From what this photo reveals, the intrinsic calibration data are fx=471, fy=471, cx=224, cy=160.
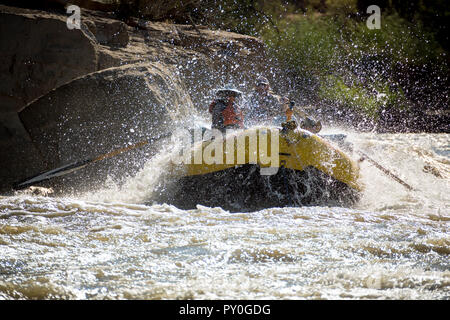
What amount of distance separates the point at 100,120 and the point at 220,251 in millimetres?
3673

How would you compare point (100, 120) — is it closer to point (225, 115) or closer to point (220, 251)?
point (225, 115)

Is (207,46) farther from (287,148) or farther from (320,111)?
(287,148)

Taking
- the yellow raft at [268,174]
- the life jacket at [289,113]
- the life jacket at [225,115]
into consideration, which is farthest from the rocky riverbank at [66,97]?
the life jacket at [289,113]

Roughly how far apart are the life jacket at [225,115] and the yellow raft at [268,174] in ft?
1.86

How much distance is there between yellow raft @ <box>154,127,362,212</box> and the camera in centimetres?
482

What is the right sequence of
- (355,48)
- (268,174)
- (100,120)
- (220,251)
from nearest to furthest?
(220,251)
(268,174)
(100,120)
(355,48)

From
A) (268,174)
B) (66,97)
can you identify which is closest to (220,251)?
(268,174)

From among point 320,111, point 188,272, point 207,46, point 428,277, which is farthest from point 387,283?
point 320,111

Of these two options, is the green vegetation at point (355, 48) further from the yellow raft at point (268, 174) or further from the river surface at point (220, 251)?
the river surface at point (220, 251)

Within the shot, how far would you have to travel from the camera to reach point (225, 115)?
18.4ft

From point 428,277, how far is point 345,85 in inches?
422

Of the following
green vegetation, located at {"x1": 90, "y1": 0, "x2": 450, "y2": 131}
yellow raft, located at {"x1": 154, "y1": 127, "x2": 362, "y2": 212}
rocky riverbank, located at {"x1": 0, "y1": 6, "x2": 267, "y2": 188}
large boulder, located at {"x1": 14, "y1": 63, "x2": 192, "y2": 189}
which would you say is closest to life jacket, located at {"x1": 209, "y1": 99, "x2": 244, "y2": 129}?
yellow raft, located at {"x1": 154, "y1": 127, "x2": 362, "y2": 212}

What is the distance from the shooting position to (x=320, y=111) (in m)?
11.9

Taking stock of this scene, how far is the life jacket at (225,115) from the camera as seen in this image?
220 inches
